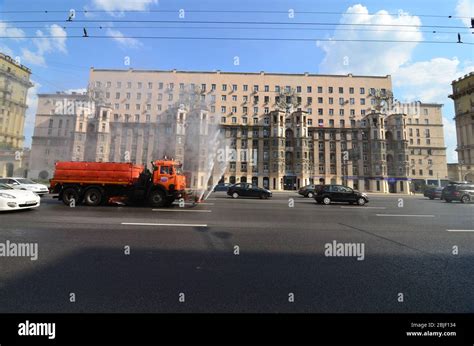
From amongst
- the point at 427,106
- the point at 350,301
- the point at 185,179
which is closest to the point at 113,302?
the point at 350,301

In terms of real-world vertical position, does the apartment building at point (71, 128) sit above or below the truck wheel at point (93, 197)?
above

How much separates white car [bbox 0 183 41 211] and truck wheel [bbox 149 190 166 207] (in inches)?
201

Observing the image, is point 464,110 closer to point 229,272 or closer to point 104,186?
point 229,272

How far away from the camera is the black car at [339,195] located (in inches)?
644

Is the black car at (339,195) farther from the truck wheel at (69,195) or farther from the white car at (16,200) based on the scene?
the white car at (16,200)

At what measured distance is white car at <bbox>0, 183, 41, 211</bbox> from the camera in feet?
28.5

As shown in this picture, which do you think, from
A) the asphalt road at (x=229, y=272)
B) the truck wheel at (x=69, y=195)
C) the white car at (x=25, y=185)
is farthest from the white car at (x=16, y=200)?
the white car at (x=25, y=185)

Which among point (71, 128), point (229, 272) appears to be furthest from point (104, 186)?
point (229, 272)

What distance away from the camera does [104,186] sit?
12539mm

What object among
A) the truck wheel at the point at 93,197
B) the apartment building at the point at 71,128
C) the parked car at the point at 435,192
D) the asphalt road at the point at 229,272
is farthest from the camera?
the parked car at the point at 435,192

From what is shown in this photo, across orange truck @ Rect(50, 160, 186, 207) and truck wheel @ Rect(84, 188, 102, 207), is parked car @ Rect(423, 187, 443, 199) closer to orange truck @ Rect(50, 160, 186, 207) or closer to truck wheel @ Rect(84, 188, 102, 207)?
orange truck @ Rect(50, 160, 186, 207)

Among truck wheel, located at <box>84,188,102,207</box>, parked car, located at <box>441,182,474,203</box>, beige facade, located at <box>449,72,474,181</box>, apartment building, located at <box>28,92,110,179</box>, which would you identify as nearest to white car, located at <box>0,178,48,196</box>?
apartment building, located at <box>28,92,110,179</box>

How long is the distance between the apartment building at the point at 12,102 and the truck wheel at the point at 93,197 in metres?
9.87

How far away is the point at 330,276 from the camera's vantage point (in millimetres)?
3678
